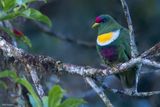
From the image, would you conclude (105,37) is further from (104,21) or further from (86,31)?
(86,31)

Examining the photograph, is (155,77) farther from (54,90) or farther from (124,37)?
(54,90)

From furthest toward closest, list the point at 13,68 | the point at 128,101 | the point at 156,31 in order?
1. the point at 156,31
2. the point at 128,101
3. the point at 13,68

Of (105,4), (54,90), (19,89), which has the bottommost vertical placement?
(54,90)

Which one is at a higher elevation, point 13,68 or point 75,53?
point 75,53

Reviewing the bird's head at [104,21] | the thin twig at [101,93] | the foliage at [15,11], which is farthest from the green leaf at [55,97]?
the bird's head at [104,21]

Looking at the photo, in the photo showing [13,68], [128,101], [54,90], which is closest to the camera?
[54,90]

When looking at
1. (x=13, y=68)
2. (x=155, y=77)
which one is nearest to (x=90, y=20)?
(x=155, y=77)

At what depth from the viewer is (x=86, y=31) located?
6.41 m

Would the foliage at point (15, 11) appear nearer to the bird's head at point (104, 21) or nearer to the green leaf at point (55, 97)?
the green leaf at point (55, 97)

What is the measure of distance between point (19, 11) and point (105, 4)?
3.29 m

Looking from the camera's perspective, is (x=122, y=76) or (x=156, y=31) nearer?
(x=122, y=76)

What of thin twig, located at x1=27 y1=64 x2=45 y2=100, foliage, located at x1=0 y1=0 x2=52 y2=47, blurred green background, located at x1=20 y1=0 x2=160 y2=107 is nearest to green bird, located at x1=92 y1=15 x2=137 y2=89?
foliage, located at x1=0 y1=0 x2=52 y2=47

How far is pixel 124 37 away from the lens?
3.81 meters

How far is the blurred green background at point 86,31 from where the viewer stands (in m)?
5.69
